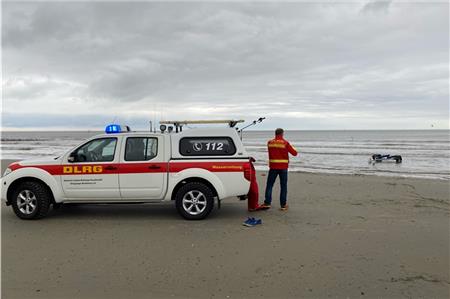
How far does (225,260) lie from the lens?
493 centimetres

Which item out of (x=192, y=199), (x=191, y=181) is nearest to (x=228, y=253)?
(x=192, y=199)

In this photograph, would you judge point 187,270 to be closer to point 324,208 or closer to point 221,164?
point 221,164

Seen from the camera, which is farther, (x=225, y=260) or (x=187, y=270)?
(x=225, y=260)

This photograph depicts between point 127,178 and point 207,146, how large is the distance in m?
1.66

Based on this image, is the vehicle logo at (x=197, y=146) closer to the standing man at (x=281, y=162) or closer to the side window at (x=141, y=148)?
the side window at (x=141, y=148)

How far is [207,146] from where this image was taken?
23.6 feet

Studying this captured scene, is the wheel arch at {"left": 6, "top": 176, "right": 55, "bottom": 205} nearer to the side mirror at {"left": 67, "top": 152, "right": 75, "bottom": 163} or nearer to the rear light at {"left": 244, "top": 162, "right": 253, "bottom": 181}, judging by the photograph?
the side mirror at {"left": 67, "top": 152, "right": 75, "bottom": 163}

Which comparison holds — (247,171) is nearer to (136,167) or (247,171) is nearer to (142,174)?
(142,174)

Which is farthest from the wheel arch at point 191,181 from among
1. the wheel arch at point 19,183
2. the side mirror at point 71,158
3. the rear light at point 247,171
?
the wheel arch at point 19,183

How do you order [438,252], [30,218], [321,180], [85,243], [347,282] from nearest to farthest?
[347,282] → [438,252] → [85,243] → [30,218] → [321,180]

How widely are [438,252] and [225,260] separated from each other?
3.09 metres

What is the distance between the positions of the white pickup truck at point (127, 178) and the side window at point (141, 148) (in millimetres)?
19

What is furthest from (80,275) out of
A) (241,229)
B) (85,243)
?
(241,229)

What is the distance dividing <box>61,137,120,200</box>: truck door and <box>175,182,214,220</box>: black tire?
124cm
